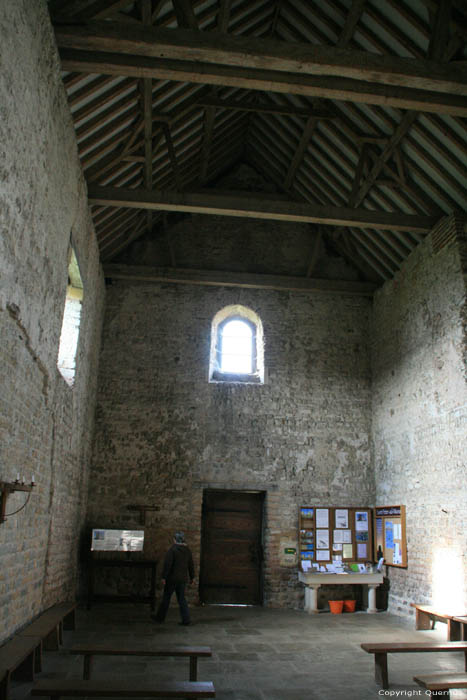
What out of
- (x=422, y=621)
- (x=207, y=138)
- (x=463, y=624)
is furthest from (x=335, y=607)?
(x=207, y=138)

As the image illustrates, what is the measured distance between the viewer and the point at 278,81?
5.46 meters

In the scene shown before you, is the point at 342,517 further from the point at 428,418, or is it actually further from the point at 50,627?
the point at 50,627

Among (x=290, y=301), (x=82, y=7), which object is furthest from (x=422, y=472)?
(x=82, y=7)

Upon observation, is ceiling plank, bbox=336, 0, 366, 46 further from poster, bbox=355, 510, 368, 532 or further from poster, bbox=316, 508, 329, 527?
poster, bbox=355, 510, 368, 532

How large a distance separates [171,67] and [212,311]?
15.7 feet

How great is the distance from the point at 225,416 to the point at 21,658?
18.1ft

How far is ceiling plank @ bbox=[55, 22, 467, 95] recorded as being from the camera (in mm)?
4785

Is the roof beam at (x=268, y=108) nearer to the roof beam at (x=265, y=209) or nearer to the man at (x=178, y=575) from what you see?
the roof beam at (x=265, y=209)

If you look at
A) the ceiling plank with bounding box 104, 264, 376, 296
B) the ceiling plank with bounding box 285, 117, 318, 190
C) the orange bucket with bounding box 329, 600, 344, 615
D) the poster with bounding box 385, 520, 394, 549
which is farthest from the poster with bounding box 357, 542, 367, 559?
the ceiling plank with bounding box 285, 117, 318, 190

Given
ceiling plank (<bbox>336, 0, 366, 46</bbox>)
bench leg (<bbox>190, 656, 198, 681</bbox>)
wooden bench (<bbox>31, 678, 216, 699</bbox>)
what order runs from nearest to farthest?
wooden bench (<bbox>31, 678, 216, 699</bbox>) < bench leg (<bbox>190, 656, 198, 681</bbox>) < ceiling plank (<bbox>336, 0, 366, 46</bbox>)

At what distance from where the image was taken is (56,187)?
5375mm

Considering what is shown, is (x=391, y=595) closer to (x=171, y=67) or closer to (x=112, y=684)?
(x=112, y=684)

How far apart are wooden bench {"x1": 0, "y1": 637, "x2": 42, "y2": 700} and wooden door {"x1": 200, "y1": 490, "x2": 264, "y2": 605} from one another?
441 centimetres

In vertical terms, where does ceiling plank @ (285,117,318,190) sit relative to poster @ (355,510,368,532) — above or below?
above
